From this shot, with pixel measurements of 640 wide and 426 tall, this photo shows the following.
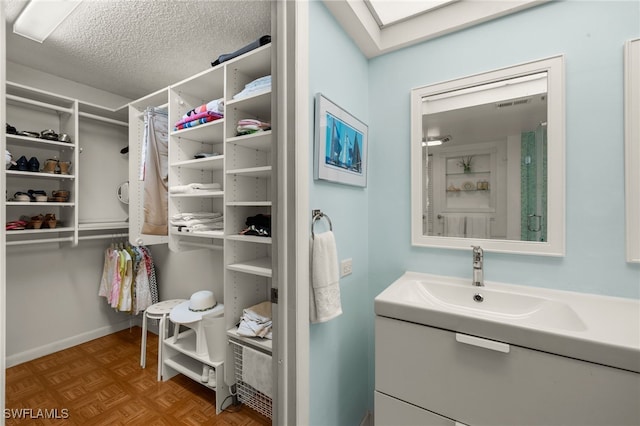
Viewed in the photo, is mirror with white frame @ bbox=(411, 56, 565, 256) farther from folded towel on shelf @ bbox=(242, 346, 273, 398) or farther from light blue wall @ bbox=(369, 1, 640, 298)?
folded towel on shelf @ bbox=(242, 346, 273, 398)

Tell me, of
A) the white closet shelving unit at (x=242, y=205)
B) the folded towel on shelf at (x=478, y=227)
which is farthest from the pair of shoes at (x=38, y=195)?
the folded towel on shelf at (x=478, y=227)

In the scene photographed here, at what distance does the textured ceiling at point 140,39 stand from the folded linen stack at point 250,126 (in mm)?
656

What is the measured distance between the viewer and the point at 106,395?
200cm

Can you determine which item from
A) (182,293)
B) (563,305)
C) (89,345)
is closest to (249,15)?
(563,305)

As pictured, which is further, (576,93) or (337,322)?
(337,322)

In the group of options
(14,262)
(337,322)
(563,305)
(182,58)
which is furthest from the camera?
(14,262)

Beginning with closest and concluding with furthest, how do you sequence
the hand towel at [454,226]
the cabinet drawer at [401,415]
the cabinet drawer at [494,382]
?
the cabinet drawer at [494,382] → the cabinet drawer at [401,415] → the hand towel at [454,226]

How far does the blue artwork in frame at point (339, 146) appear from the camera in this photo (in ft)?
3.91

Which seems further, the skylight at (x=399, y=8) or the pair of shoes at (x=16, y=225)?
the pair of shoes at (x=16, y=225)

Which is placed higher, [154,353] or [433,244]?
[433,244]

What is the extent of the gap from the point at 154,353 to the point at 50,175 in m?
1.77

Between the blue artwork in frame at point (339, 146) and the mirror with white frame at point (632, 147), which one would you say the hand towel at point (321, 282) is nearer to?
the blue artwork in frame at point (339, 146)

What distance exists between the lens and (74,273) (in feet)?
8.84

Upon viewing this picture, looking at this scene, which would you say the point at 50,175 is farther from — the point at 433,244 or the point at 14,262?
the point at 433,244
